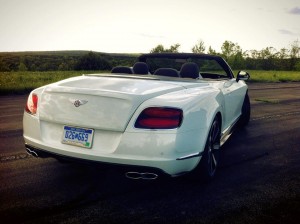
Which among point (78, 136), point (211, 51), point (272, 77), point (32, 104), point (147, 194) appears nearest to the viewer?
point (78, 136)

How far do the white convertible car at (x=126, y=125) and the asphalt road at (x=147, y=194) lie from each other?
315mm

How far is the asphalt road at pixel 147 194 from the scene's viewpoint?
112 inches

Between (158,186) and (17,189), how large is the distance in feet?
4.98

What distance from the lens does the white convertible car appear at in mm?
2867

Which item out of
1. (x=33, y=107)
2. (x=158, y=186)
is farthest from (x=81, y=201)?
(x=33, y=107)

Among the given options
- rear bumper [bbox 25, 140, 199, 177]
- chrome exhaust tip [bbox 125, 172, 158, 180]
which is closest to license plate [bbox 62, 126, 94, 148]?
rear bumper [bbox 25, 140, 199, 177]

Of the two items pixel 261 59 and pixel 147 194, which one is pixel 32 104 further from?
pixel 261 59

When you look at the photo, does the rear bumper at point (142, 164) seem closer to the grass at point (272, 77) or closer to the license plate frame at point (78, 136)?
the license plate frame at point (78, 136)

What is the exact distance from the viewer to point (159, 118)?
9.54 feet

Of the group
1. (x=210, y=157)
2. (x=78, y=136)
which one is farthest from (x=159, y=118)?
(x=210, y=157)

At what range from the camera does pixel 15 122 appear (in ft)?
23.4

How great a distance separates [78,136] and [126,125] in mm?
497

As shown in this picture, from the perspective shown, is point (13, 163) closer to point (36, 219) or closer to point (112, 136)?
point (36, 219)

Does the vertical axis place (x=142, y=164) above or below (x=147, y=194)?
above
